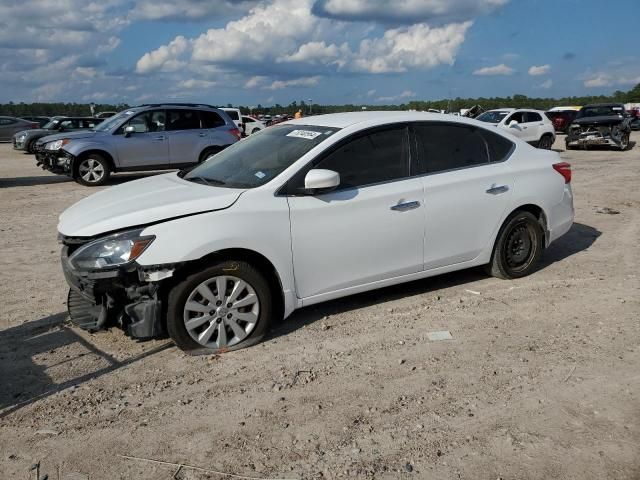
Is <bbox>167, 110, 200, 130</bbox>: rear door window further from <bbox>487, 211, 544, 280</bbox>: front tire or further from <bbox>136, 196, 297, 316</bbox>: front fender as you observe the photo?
<bbox>136, 196, 297, 316</bbox>: front fender

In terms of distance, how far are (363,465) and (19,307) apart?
376 cm

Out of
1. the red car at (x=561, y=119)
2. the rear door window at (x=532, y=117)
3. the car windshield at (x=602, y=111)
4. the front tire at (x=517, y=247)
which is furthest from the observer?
the red car at (x=561, y=119)

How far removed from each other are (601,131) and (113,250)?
68.0 ft

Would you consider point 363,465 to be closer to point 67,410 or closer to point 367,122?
point 67,410

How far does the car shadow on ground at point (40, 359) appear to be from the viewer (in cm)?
370

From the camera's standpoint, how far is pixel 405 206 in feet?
15.7

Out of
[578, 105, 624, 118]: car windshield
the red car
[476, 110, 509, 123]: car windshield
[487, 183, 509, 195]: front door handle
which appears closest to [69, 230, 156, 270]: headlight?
[487, 183, 509, 195]: front door handle

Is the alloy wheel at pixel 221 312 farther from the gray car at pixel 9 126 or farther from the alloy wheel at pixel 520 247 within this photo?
the gray car at pixel 9 126

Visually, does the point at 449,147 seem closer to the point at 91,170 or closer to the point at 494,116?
the point at 91,170

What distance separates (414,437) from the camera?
3160 millimetres

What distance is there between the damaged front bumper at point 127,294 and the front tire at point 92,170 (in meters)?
9.57

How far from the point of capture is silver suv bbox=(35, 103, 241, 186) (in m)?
13.0

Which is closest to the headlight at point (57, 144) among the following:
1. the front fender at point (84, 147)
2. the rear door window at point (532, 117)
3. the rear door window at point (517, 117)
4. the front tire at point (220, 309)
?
the front fender at point (84, 147)

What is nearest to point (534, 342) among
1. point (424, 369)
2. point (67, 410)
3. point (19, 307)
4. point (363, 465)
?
point (424, 369)
